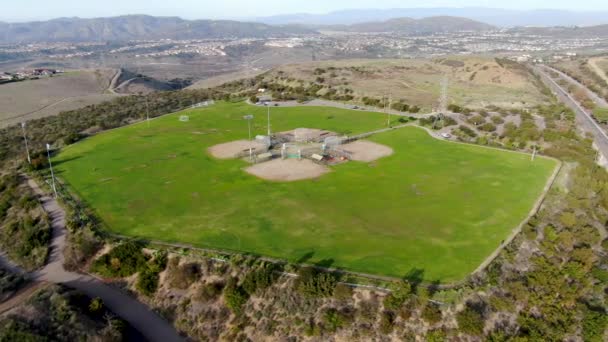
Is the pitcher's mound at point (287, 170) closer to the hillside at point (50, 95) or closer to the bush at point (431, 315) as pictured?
the bush at point (431, 315)

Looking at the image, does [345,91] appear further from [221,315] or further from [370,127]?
[221,315]

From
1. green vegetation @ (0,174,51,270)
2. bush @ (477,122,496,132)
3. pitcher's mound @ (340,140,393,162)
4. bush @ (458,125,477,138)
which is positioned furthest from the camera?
bush @ (477,122,496,132)

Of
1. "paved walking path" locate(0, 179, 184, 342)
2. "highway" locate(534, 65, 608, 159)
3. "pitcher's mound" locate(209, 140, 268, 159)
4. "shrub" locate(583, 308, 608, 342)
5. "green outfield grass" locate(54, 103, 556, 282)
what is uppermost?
"highway" locate(534, 65, 608, 159)

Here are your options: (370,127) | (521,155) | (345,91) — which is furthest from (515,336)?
(345,91)

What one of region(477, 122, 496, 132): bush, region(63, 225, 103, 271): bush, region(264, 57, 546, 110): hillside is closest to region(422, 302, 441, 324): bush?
region(63, 225, 103, 271): bush

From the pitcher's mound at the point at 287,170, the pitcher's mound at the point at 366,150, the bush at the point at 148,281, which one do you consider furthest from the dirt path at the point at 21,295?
the pitcher's mound at the point at 366,150

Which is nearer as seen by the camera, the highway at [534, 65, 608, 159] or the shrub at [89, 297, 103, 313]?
the shrub at [89, 297, 103, 313]

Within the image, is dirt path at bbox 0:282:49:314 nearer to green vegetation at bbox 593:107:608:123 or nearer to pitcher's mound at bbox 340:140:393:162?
pitcher's mound at bbox 340:140:393:162

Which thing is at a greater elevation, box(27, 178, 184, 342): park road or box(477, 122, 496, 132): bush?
box(477, 122, 496, 132): bush

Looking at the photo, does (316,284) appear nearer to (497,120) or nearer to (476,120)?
(476,120)
